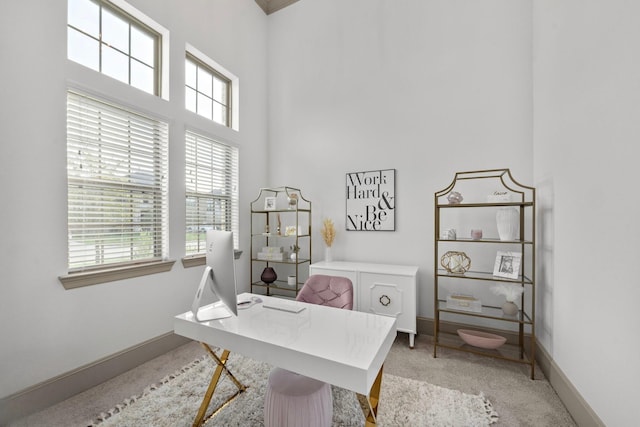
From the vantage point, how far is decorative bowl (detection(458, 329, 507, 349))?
2.38 metres

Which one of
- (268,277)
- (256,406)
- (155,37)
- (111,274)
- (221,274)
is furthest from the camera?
(268,277)

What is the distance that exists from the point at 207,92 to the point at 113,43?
41.0 inches

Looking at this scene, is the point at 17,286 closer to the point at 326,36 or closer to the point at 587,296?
the point at 587,296

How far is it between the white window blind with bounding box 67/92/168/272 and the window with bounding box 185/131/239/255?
32cm

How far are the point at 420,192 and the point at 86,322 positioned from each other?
3265mm

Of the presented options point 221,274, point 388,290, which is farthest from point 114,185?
point 388,290

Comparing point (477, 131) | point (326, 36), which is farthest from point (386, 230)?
point (326, 36)

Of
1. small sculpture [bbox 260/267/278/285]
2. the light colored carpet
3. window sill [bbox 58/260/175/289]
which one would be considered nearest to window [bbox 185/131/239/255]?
window sill [bbox 58/260/175/289]

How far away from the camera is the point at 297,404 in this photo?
136 cm

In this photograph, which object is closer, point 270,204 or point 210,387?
point 210,387

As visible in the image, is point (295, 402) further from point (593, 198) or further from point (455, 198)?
point (455, 198)

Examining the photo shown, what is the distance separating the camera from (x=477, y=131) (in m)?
2.81

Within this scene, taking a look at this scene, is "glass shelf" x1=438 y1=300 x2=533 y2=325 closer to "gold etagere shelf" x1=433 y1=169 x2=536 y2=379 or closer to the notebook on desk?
"gold etagere shelf" x1=433 y1=169 x2=536 y2=379

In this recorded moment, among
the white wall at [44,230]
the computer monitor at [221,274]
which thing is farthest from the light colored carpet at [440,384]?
the computer monitor at [221,274]
